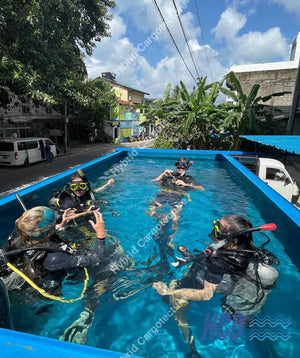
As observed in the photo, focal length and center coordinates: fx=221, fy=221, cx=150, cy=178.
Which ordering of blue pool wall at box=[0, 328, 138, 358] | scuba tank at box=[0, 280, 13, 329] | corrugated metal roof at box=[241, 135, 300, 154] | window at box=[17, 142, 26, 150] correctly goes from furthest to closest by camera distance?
window at box=[17, 142, 26, 150]
corrugated metal roof at box=[241, 135, 300, 154]
scuba tank at box=[0, 280, 13, 329]
blue pool wall at box=[0, 328, 138, 358]

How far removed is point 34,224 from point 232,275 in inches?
90.1

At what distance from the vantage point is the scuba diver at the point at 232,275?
2.43 metres

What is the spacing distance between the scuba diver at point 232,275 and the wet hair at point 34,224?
6.05ft

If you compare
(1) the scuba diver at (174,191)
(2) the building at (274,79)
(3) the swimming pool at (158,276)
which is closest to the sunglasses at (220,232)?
(3) the swimming pool at (158,276)

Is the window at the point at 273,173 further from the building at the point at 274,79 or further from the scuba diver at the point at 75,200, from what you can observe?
the building at the point at 274,79

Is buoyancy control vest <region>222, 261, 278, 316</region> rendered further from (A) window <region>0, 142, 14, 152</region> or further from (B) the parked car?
(A) window <region>0, 142, 14, 152</region>

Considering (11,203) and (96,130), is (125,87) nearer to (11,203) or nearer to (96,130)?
(96,130)

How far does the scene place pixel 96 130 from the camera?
3009 cm

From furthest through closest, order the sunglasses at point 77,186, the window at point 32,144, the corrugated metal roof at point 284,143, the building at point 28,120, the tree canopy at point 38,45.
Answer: the building at point 28,120, the window at point 32,144, the tree canopy at point 38,45, the corrugated metal roof at point 284,143, the sunglasses at point 77,186

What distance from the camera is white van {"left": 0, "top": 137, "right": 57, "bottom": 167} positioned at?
13.7 m

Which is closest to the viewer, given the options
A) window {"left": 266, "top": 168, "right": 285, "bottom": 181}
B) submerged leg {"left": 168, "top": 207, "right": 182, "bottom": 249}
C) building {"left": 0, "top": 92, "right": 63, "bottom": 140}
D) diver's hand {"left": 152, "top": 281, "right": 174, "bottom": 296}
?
diver's hand {"left": 152, "top": 281, "right": 174, "bottom": 296}

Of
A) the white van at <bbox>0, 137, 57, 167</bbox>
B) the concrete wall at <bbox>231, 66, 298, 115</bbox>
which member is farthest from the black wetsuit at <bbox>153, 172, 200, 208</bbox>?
the concrete wall at <bbox>231, 66, 298, 115</bbox>

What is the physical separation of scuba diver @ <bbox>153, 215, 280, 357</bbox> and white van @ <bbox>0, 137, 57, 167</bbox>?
1421 cm

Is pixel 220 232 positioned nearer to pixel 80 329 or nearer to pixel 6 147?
pixel 80 329
